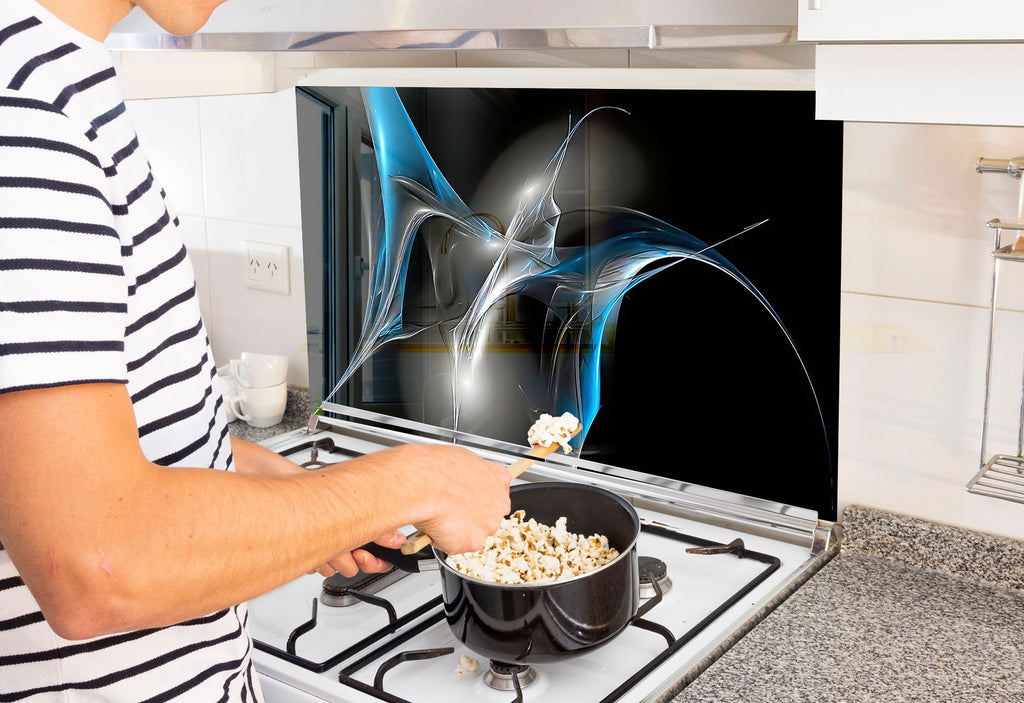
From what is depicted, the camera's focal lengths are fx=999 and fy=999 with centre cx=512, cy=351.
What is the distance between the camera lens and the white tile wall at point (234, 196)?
168 cm

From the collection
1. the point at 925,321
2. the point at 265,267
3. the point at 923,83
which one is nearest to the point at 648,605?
the point at 925,321

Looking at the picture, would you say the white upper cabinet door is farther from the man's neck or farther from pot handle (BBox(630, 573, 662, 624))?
pot handle (BBox(630, 573, 662, 624))

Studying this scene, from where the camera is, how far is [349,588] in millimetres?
1181

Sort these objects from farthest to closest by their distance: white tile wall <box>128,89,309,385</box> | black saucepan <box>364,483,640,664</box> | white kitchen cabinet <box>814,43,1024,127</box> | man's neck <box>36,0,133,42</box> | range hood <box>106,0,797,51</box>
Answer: white tile wall <box>128,89,309,385</box> < black saucepan <box>364,483,640,664</box> < range hood <box>106,0,797,51</box> < white kitchen cabinet <box>814,43,1024,127</box> < man's neck <box>36,0,133,42</box>

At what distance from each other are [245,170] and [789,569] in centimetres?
111

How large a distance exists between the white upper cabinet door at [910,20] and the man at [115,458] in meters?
0.42

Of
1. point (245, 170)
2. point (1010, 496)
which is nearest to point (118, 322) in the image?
point (1010, 496)

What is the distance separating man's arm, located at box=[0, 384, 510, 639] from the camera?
1.65 ft

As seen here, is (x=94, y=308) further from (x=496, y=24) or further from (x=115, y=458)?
(x=496, y=24)

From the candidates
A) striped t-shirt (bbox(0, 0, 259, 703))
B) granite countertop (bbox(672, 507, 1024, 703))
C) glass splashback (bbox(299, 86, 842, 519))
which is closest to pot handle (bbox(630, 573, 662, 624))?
granite countertop (bbox(672, 507, 1024, 703))

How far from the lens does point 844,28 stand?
2.45ft

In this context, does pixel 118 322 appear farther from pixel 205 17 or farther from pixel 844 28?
pixel 844 28

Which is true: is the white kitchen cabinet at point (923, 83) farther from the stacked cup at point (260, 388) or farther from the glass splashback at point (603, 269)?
the stacked cup at point (260, 388)

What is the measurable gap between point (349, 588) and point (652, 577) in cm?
36
